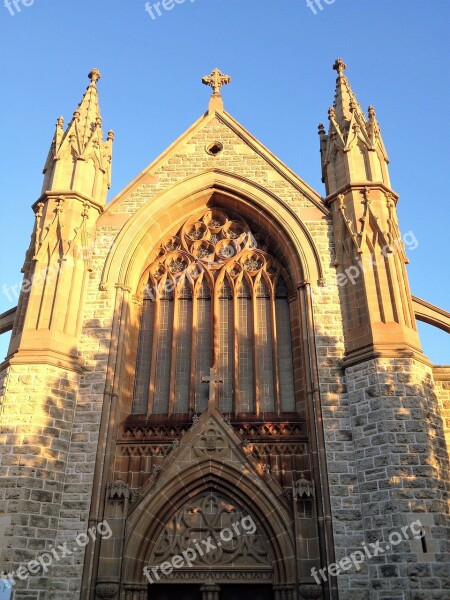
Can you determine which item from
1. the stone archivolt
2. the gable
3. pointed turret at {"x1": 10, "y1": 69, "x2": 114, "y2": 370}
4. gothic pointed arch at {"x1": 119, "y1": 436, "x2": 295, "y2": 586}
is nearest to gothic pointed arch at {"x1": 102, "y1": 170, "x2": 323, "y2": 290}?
the gable

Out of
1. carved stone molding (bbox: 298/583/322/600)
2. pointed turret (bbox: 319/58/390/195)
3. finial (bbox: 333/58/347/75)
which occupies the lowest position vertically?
carved stone molding (bbox: 298/583/322/600)

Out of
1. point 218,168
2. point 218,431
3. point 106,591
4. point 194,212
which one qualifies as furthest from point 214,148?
point 106,591

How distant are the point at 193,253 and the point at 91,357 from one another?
13.8ft

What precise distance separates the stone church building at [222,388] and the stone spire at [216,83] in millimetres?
2271

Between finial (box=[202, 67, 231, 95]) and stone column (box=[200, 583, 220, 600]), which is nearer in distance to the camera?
stone column (box=[200, 583, 220, 600])

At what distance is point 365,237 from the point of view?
1390cm

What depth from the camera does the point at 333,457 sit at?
38.3ft

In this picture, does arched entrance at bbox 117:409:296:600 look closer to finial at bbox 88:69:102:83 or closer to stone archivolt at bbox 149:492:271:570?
stone archivolt at bbox 149:492:271:570

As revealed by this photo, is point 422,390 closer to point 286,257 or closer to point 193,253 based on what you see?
point 286,257

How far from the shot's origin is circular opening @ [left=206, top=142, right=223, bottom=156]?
1708 centimetres

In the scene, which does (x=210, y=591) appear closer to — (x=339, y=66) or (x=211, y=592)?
(x=211, y=592)

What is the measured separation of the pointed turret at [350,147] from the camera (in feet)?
49.8

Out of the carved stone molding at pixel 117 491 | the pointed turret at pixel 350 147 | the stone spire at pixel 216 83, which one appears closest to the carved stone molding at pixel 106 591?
the carved stone molding at pixel 117 491

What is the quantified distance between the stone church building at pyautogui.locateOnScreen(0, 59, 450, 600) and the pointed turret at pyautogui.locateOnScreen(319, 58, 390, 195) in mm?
61
